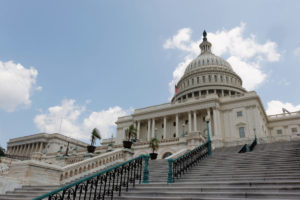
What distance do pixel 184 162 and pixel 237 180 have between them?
10.8 feet

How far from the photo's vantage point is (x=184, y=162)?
37.3 ft

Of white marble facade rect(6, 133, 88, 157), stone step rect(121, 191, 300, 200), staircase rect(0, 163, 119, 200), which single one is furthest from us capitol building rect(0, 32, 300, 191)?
stone step rect(121, 191, 300, 200)

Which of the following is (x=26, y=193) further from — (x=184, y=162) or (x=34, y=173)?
(x=184, y=162)

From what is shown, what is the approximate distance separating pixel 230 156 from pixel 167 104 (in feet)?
141

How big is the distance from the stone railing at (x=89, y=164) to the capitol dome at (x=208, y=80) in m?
50.9

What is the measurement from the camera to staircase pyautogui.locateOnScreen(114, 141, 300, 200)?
667 cm

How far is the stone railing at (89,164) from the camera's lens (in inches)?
543

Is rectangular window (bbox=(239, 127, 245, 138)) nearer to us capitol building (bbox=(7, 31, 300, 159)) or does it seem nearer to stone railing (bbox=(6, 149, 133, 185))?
us capitol building (bbox=(7, 31, 300, 159))

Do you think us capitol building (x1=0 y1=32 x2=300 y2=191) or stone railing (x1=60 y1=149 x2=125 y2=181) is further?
stone railing (x1=60 y1=149 x2=125 y2=181)

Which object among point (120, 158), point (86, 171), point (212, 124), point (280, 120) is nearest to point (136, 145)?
point (120, 158)

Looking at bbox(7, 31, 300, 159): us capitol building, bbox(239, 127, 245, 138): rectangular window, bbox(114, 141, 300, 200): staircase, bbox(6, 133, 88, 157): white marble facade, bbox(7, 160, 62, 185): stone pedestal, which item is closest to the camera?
bbox(114, 141, 300, 200): staircase

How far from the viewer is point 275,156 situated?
40.2ft

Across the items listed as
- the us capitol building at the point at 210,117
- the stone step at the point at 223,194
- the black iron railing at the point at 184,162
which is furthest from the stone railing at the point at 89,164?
the us capitol building at the point at 210,117

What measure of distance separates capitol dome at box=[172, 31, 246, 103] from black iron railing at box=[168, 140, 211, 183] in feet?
179
